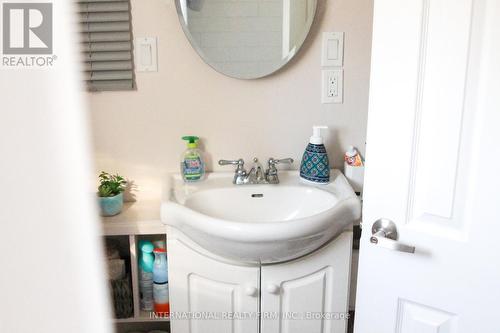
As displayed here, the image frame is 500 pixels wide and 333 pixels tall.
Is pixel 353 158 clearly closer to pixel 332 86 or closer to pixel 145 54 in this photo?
pixel 332 86

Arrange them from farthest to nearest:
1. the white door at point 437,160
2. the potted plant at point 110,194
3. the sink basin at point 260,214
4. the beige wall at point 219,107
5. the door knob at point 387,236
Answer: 1. the beige wall at point 219,107
2. the potted plant at point 110,194
3. the sink basin at point 260,214
4. the door knob at point 387,236
5. the white door at point 437,160

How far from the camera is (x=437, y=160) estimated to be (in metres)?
0.92

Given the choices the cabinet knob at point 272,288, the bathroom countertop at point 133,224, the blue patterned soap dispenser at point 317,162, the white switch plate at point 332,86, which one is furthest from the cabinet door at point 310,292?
the white switch plate at point 332,86

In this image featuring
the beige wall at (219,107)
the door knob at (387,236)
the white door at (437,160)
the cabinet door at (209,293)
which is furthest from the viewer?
the beige wall at (219,107)

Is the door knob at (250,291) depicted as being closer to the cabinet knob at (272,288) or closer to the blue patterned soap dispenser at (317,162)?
the cabinet knob at (272,288)

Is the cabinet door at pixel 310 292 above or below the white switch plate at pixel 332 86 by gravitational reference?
below

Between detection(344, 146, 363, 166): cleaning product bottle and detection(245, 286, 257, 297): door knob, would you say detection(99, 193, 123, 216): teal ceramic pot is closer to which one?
detection(245, 286, 257, 297): door knob

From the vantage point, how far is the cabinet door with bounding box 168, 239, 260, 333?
4.55 ft

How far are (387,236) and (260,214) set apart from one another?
0.61 meters

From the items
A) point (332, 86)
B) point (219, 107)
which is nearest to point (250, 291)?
point (219, 107)

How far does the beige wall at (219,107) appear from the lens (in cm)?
159

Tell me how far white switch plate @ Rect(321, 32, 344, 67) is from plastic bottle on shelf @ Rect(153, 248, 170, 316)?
2.81 ft

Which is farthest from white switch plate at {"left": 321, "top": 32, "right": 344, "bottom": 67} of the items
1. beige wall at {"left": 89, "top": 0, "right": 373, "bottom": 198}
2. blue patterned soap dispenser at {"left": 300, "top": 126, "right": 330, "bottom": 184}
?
blue patterned soap dispenser at {"left": 300, "top": 126, "right": 330, "bottom": 184}

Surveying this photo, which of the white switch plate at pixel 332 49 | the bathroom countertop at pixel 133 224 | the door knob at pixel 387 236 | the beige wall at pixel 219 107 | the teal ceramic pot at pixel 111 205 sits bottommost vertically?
the bathroom countertop at pixel 133 224
